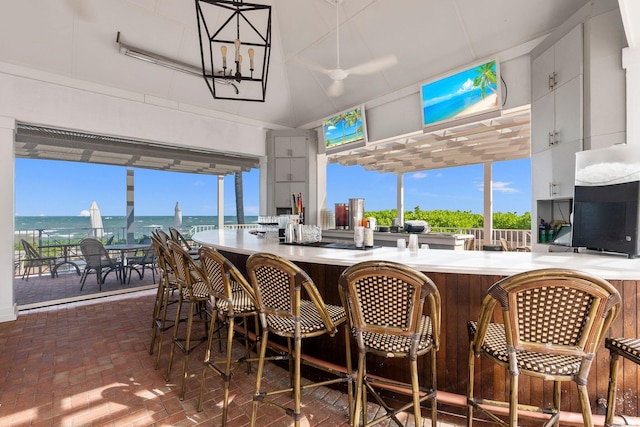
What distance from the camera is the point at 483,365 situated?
183 cm

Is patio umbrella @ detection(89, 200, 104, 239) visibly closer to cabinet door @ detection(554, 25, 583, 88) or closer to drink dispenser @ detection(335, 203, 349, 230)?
drink dispenser @ detection(335, 203, 349, 230)

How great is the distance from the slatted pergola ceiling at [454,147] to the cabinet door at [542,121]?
0.29m

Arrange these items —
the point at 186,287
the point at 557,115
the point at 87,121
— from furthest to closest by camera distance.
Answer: the point at 87,121 < the point at 557,115 < the point at 186,287

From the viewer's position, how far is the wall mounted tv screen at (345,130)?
5.25 m

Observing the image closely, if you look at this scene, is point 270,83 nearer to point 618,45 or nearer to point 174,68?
point 174,68

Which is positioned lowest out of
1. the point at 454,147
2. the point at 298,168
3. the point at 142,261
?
the point at 142,261

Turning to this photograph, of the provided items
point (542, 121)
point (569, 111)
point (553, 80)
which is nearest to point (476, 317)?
point (569, 111)

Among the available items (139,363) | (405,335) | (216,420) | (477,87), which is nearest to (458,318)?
(405,335)

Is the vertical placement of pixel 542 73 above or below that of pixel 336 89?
below

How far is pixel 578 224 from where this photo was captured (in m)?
2.29

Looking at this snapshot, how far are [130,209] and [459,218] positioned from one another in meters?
8.66

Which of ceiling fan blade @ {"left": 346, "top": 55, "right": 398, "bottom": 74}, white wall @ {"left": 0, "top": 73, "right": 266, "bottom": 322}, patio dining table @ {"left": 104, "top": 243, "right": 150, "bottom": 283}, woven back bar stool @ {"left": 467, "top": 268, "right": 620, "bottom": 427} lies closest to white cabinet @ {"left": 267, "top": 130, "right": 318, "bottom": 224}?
white wall @ {"left": 0, "top": 73, "right": 266, "bottom": 322}

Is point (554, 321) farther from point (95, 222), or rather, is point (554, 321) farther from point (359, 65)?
point (95, 222)

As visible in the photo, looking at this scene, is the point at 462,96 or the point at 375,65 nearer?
the point at 462,96
